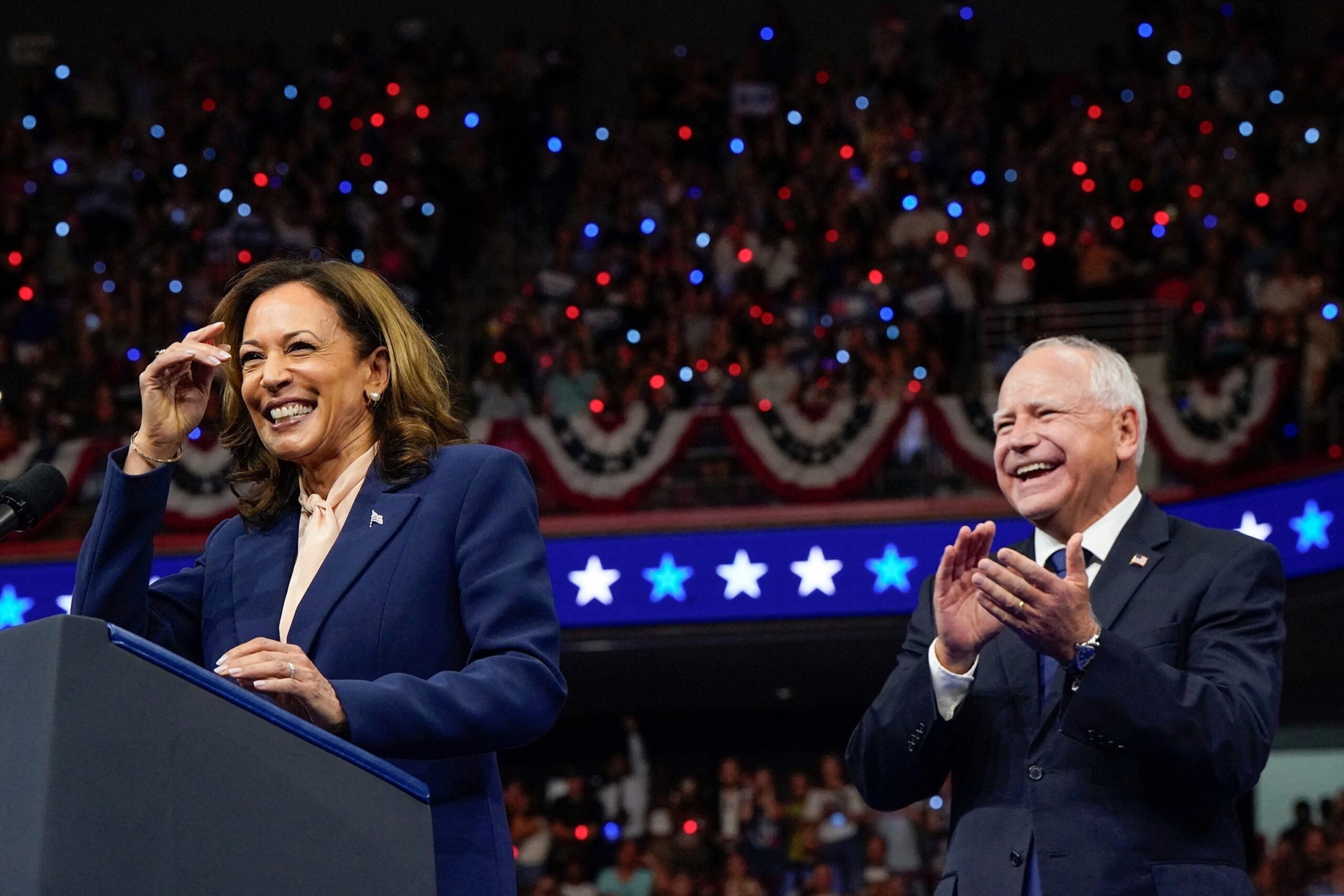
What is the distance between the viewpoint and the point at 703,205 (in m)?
12.0

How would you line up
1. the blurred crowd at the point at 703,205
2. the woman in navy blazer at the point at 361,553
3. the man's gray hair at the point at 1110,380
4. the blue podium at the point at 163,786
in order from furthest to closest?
the blurred crowd at the point at 703,205
the man's gray hair at the point at 1110,380
the woman in navy blazer at the point at 361,553
the blue podium at the point at 163,786

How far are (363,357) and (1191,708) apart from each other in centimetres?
112

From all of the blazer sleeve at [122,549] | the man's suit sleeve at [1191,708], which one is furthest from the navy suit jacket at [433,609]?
the man's suit sleeve at [1191,708]

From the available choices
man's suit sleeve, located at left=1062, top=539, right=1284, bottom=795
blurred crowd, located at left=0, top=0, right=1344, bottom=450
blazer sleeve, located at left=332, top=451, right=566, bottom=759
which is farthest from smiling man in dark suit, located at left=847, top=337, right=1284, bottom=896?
blurred crowd, located at left=0, top=0, right=1344, bottom=450

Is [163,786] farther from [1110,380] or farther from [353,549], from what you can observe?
[1110,380]

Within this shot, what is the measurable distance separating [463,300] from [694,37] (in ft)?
14.2

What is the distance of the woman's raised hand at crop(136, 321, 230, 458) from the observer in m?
2.03

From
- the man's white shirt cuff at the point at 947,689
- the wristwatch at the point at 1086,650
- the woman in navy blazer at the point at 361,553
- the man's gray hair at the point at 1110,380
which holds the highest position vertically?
the man's gray hair at the point at 1110,380

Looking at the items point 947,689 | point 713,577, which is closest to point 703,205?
point 713,577

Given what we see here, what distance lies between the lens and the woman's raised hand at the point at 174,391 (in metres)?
2.03

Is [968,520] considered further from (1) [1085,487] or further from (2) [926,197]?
(1) [1085,487]

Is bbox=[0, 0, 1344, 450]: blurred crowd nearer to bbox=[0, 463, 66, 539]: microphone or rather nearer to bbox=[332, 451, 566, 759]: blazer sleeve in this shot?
bbox=[332, 451, 566, 759]: blazer sleeve

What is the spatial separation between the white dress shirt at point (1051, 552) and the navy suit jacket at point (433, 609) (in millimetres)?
655

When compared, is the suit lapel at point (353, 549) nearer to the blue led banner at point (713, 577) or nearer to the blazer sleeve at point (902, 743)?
the blazer sleeve at point (902, 743)
